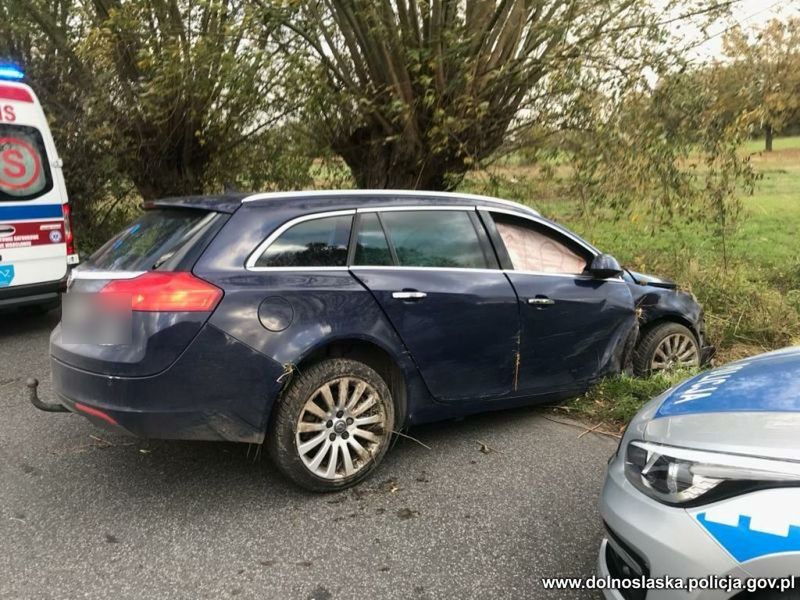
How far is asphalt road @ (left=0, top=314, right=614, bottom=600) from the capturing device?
108 inches

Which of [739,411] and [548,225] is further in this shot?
[548,225]

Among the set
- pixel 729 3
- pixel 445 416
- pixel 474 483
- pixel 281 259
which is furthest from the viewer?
pixel 729 3

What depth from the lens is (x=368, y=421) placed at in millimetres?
3531

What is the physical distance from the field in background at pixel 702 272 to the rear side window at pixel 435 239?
1.49m

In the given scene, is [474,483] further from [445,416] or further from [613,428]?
[613,428]

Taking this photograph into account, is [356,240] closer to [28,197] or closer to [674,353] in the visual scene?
[674,353]

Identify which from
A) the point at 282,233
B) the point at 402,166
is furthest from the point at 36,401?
the point at 402,166

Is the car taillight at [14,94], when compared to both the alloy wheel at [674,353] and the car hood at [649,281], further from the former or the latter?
the alloy wheel at [674,353]

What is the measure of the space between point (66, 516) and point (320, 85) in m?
5.43

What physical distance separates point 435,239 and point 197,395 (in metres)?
1.66

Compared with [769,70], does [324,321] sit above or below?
below

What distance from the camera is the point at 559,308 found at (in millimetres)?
4246

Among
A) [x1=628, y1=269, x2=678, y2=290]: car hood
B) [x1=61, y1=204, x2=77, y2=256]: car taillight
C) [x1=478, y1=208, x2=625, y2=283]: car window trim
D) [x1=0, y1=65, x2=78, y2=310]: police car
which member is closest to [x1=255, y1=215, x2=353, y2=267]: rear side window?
[x1=478, y1=208, x2=625, y2=283]: car window trim

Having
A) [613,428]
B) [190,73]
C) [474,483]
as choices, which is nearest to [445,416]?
[474,483]
